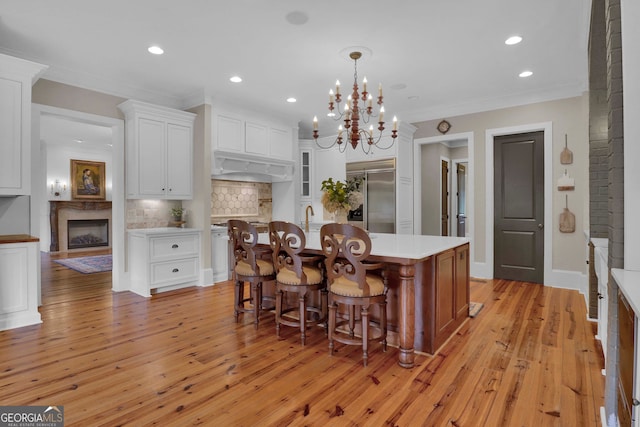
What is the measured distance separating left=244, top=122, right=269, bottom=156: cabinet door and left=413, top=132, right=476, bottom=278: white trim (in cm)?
250

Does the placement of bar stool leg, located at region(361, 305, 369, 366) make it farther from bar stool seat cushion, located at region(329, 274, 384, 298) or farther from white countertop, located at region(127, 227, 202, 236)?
white countertop, located at region(127, 227, 202, 236)

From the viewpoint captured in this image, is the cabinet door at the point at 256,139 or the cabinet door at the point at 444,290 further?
the cabinet door at the point at 256,139

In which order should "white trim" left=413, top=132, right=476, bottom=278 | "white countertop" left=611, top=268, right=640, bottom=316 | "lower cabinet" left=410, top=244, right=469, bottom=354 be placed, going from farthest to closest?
"white trim" left=413, top=132, right=476, bottom=278
"lower cabinet" left=410, top=244, right=469, bottom=354
"white countertop" left=611, top=268, right=640, bottom=316

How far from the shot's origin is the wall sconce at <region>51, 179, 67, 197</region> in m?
8.43

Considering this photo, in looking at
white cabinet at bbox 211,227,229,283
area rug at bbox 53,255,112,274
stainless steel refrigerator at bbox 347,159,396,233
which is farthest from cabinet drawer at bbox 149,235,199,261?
stainless steel refrigerator at bbox 347,159,396,233

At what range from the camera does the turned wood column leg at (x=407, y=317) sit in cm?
244

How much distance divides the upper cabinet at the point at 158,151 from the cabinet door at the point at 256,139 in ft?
2.77

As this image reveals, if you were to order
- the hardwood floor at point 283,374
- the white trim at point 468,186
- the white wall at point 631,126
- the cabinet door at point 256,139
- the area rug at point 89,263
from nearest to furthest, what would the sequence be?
the white wall at point 631,126
the hardwood floor at point 283,374
the white trim at point 468,186
the cabinet door at point 256,139
the area rug at point 89,263

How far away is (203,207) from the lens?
497 centimetres

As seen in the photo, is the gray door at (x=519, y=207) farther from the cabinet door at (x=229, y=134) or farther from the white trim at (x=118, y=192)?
the white trim at (x=118, y=192)

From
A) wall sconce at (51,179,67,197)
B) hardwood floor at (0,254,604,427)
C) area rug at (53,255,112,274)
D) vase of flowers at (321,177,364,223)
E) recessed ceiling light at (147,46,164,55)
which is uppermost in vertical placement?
recessed ceiling light at (147,46,164,55)

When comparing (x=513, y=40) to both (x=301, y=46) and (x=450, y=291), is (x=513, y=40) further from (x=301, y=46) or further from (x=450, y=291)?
(x=450, y=291)

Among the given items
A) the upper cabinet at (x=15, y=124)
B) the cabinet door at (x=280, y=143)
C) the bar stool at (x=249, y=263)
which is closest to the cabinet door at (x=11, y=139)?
the upper cabinet at (x=15, y=124)

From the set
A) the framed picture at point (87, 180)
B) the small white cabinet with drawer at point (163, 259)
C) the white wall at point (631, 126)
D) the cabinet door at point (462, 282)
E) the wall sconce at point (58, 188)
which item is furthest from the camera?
the framed picture at point (87, 180)
